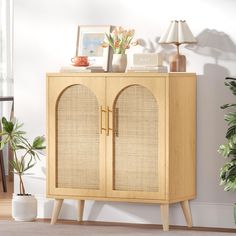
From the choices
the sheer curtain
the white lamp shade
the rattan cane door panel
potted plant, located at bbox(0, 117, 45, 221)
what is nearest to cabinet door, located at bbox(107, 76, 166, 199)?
the rattan cane door panel

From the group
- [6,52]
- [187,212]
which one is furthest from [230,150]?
[6,52]

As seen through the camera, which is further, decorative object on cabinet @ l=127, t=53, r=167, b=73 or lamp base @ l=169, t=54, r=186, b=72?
lamp base @ l=169, t=54, r=186, b=72

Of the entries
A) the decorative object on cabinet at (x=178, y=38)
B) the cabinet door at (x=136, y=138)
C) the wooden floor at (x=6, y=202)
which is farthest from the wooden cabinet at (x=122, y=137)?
the wooden floor at (x=6, y=202)

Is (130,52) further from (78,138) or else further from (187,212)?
(187,212)

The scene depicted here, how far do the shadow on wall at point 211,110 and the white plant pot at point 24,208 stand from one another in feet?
3.96

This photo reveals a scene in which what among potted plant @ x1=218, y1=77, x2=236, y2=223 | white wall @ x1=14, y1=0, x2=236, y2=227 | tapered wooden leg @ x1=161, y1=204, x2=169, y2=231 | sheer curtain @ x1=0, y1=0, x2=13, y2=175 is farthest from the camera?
sheer curtain @ x1=0, y1=0, x2=13, y2=175

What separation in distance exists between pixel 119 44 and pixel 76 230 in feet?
4.33

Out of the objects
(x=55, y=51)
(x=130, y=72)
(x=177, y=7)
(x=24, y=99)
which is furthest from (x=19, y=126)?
(x=177, y=7)

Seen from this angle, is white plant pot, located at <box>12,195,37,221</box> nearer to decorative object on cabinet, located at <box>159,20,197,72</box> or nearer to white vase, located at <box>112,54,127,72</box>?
white vase, located at <box>112,54,127,72</box>

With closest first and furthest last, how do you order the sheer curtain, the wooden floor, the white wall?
the white wall → the wooden floor → the sheer curtain

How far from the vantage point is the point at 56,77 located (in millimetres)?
5527

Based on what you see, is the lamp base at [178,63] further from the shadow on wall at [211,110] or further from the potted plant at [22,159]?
the potted plant at [22,159]

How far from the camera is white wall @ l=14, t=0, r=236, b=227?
18.3ft

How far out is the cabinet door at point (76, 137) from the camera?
5461 mm
